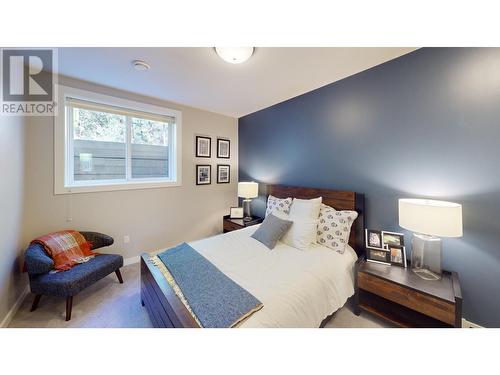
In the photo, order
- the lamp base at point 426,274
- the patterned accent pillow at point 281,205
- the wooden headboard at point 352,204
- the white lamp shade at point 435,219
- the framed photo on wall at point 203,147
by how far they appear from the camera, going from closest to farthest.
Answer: the white lamp shade at point 435,219 < the lamp base at point 426,274 < the wooden headboard at point 352,204 < the patterned accent pillow at point 281,205 < the framed photo on wall at point 203,147

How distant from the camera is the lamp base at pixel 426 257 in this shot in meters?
1.44

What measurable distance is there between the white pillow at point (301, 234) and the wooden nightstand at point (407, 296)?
476mm

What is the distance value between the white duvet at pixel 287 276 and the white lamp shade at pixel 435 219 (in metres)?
0.66

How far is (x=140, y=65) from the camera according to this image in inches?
71.5

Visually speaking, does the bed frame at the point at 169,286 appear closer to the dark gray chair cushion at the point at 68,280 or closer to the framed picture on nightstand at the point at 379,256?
the framed picture on nightstand at the point at 379,256

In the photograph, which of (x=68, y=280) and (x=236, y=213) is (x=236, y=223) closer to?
(x=236, y=213)

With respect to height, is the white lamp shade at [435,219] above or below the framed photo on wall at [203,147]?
below

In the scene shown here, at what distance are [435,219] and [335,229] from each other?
2.52ft

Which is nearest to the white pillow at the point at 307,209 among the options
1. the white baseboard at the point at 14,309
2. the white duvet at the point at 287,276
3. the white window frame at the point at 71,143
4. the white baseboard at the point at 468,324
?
the white duvet at the point at 287,276

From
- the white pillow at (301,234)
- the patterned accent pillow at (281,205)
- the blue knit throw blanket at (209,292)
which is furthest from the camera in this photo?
the patterned accent pillow at (281,205)

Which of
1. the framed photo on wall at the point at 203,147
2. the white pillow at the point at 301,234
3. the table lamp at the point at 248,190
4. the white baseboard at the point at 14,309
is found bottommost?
the white baseboard at the point at 14,309

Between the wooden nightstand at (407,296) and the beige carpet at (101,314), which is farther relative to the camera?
the beige carpet at (101,314)

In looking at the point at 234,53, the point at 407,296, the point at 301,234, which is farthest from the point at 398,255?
the point at 234,53
